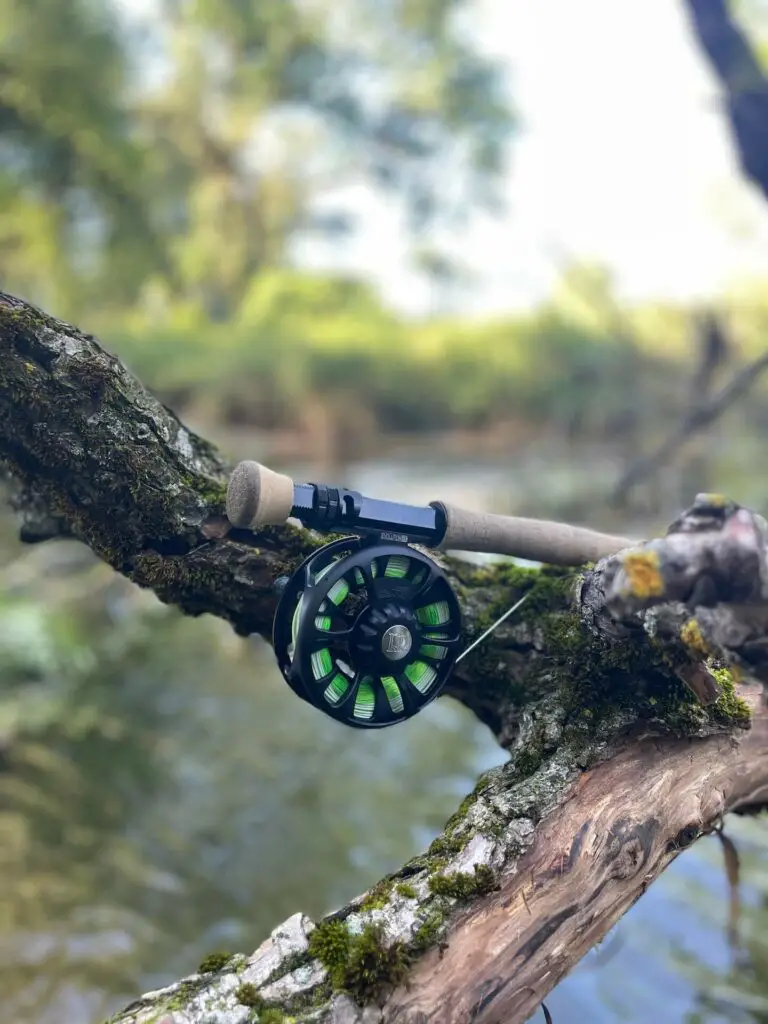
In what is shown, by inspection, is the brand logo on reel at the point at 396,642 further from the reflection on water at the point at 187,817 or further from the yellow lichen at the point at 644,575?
the reflection on water at the point at 187,817

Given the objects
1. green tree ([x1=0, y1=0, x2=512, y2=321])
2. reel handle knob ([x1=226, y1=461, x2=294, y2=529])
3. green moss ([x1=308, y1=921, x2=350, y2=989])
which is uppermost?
green tree ([x1=0, y1=0, x2=512, y2=321])

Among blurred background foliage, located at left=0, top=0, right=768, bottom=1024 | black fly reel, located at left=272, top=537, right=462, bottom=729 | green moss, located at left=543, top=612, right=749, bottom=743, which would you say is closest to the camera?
black fly reel, located at left=272, top=537, right=462, bottom=729

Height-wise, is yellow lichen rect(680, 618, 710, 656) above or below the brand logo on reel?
below

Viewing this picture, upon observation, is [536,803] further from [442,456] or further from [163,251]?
[163,251]

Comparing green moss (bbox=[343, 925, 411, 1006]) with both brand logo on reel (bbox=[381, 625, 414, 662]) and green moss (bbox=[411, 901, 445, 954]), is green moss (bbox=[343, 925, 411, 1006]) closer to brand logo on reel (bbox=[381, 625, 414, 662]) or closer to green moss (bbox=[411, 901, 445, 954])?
green moss (bbox=[411, 901, 445, 954])

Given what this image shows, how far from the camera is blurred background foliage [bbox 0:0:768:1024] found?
4.04 metres

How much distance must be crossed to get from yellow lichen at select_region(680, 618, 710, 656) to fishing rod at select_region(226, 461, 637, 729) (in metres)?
0.50

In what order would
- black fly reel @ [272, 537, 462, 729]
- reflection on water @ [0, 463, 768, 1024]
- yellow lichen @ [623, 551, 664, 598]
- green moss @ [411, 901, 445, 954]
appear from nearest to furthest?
1. yellow lichen @ [623, 551, 664, 598]
2. green moss @ [411, 901, 445, 954]
3. black fly reel @ [272, 537, 462, 729]
4. reflection on water @ [0, 463, 768, 1024]

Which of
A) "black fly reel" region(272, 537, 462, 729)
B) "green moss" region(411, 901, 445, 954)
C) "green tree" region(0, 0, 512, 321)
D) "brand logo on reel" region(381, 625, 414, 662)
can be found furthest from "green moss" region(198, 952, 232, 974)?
"green tree" region(0, 0, 512, 321)

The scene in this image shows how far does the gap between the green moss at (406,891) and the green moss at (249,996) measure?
304 millimetres

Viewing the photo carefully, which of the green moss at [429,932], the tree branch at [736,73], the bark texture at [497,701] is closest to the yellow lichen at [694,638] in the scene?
the bark texture at [497,701]

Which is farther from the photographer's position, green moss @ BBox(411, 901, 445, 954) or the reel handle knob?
the reel handle knob

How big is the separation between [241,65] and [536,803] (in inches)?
586

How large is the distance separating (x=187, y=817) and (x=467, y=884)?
385 centimetres
